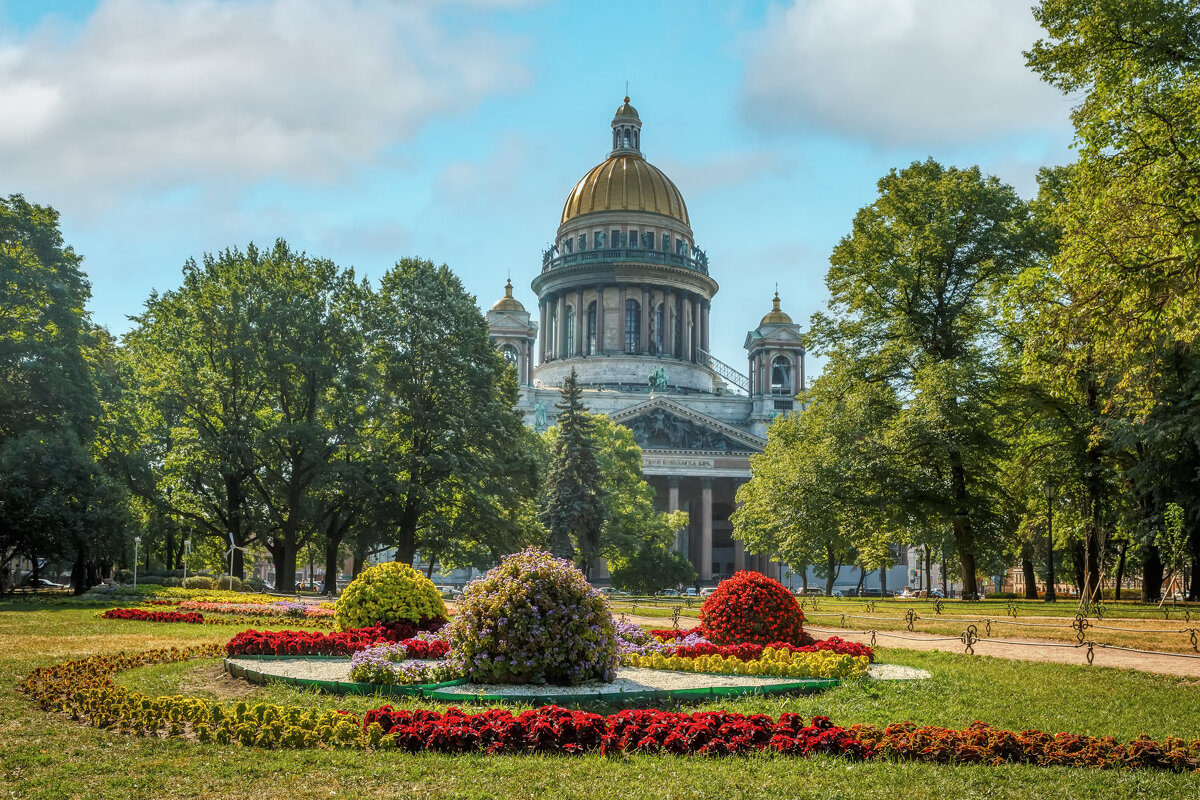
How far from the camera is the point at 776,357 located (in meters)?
96.6

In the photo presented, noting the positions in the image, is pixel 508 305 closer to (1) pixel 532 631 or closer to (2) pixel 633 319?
(2) pixel 633 319

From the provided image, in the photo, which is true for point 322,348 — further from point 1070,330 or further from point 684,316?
point 684,316

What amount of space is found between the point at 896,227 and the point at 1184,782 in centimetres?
3032

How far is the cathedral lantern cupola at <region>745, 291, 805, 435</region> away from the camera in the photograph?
95.6 meters

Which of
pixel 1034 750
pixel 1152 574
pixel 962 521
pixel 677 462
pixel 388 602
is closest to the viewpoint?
pixel 1034 750

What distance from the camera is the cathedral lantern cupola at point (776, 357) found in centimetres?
9556

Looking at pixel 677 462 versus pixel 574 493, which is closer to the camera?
pixel 574 493

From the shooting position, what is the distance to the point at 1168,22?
20.4 m

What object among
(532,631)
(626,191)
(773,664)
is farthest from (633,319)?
(532,631)

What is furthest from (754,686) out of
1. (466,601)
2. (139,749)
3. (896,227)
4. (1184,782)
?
(896,227)

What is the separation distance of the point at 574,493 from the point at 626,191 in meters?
52.0

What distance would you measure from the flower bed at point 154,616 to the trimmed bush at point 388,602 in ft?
21.7

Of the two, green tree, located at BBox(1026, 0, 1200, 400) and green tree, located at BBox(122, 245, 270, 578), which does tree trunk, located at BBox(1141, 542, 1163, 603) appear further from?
green tree, located at BBox(122, 245, 270, 578)

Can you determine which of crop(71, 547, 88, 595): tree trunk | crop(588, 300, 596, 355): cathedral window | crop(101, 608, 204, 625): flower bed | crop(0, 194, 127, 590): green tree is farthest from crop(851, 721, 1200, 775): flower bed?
crop(588, 300, 596, 355): cathedral window
